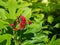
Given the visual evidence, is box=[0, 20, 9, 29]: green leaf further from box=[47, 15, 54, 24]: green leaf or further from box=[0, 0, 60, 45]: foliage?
box=[47, 15, 54, 24]: green leaf

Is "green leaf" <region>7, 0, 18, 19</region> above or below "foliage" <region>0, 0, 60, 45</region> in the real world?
above

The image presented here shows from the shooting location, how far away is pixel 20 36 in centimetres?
174

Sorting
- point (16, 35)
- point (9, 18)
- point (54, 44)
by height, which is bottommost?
point (54, 44)

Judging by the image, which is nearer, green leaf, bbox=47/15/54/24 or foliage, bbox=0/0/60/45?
foliage, bbox=0/0/60/45

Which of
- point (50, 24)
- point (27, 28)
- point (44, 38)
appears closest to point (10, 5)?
point (27, 28)

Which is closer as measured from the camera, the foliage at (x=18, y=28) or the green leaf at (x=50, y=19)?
the foliage at (x=18, y=28)

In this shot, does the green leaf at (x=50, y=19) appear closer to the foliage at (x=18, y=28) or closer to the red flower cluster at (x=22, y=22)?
the foliage at (x=18, y=28)

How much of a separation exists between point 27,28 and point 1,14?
0.22 m

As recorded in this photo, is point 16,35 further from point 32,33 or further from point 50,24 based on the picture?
point 50,24

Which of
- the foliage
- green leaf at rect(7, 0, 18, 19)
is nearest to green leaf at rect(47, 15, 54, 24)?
the foliage

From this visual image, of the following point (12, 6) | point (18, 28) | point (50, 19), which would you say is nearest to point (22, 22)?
point (18, 28)

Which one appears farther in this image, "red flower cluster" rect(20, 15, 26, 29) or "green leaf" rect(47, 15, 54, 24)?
"green leaf" rect(47, 15, 54, 24)

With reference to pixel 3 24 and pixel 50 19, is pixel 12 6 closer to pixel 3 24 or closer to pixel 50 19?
pixel 3 24

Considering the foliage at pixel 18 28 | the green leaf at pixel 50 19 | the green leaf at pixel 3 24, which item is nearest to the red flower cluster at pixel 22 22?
the foliage at pixel 18 28
